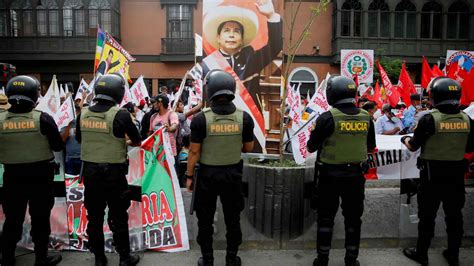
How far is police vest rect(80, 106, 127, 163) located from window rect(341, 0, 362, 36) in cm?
2634

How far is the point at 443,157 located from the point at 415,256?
1152mm

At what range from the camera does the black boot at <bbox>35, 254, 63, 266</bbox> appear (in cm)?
440

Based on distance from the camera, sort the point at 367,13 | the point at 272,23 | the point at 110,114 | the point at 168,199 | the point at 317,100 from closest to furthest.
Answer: the point at 110,114, the point at 168,199, the point at 272,23, the point at 317,100, the point at 367,13

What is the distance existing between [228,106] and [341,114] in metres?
1.10

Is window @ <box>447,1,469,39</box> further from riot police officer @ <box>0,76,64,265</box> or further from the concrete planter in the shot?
riot police officer @ <box>0,76,64,265</box>

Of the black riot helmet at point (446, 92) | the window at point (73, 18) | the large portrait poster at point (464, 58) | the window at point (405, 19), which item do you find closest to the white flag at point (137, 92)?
the black riot helmet at point (446, 92)

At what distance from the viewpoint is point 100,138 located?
13.8ft

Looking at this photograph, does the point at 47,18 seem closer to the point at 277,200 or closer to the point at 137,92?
the point at 137,92

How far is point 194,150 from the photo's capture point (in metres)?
4.23

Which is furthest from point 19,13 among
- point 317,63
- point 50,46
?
point 317,63

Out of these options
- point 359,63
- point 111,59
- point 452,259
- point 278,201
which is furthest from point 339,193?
point 359,63

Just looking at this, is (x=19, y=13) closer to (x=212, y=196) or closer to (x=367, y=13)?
(x=367, y=13)

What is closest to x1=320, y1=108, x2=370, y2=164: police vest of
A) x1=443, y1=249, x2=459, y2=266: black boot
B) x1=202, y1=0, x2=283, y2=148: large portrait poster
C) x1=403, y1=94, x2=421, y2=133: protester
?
x1=443, y1=249, x2=459, y2=266: black boot

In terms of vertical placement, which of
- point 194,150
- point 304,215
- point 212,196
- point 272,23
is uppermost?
point 272,23
